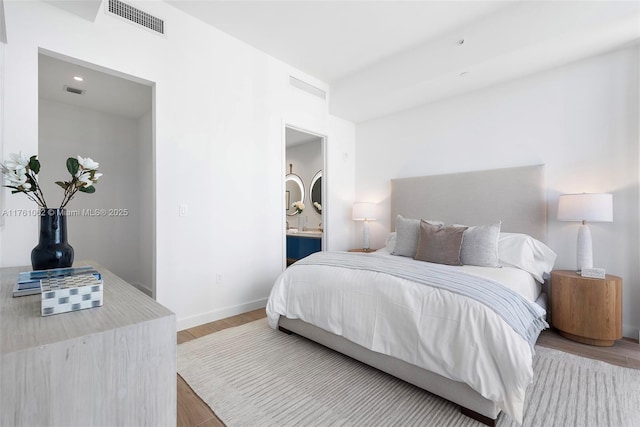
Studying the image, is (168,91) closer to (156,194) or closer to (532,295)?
(156,194)

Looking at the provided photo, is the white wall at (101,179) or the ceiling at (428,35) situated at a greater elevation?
the ceiling at (428,35)

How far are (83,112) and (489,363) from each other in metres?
5.06

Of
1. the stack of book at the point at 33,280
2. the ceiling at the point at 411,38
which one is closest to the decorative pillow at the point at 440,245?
the ceiling at the point at 411,38

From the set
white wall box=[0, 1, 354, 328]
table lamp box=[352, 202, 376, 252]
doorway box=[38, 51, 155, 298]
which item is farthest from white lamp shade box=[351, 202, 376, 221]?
doorway box=[38, 51, 155, 298]

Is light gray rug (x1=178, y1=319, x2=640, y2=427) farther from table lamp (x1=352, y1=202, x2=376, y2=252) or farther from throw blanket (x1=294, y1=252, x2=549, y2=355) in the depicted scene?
table lamp (x1=352, y1=202, x2=376, y2=252)

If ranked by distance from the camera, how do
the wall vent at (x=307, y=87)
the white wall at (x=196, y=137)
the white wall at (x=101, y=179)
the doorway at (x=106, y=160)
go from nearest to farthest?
the white wall at (x=196, y=137)
the doorway at (x=106, y=160)
the white wall at (x=101, y=179)
the wall vent at (x=307, y=87)

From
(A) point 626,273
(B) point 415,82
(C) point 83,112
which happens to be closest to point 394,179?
(B) point 415,82

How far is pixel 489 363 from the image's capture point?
1480mm

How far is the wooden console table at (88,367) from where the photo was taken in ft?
2.31

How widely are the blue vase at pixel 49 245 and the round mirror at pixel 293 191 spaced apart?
4.62m

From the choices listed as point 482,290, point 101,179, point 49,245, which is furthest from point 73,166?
point 101,179

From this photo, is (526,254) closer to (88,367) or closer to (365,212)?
(365,212)

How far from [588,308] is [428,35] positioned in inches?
116

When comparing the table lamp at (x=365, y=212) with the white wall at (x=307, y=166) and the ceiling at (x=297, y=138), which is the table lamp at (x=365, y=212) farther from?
the ceiling at (x=297, y=138)
